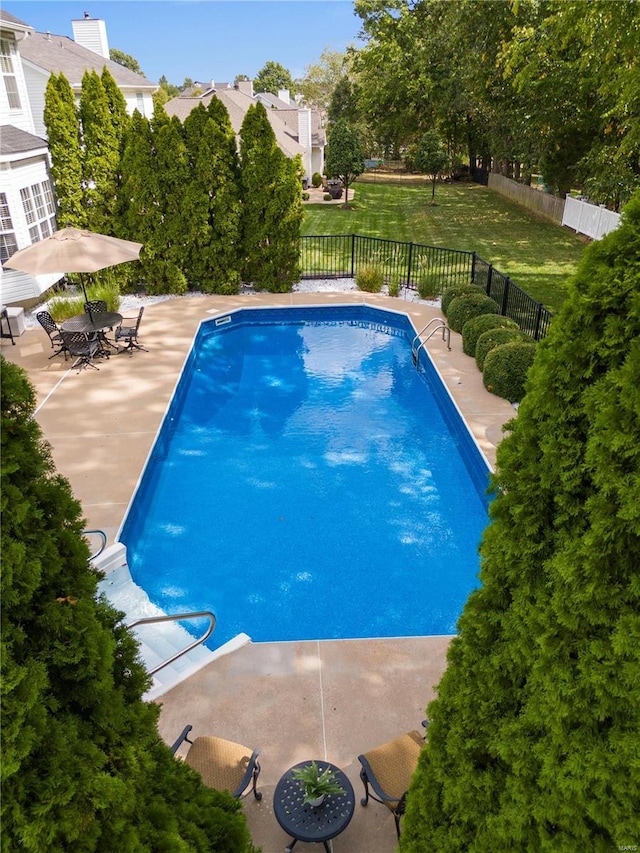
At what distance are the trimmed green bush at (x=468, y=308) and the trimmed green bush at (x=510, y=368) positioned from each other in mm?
2491

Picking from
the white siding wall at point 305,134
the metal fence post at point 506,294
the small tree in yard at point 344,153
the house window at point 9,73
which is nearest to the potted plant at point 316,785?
the metal fence post at point 506,294

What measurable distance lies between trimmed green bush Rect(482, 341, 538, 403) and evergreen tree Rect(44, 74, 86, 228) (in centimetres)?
1169

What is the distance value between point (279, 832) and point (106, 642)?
2.67 meters

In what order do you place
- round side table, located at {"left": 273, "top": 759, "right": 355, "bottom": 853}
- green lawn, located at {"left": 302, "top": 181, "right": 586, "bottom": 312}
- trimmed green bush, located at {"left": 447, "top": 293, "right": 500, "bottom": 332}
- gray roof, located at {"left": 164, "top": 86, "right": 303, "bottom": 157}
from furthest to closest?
gray roof, located at {"left": 164, "top": 86, "right": 303, "bottom": 157}, green lawn, located at {"left": 302, "top": 181, "right": 586, "bottom": 312}, trimmed green bush, located at {"left": 447, "top": 293, "right": 500, "bottom": 332}, round side table, located at {"left": 273, "top": 759, "right": 355, "bottom": 853}

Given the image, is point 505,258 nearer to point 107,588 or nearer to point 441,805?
point 107,588

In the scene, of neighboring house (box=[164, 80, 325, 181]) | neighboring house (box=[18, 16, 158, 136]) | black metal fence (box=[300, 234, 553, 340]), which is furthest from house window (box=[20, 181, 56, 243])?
neighboring house (box=[164, 80, 325, 181])

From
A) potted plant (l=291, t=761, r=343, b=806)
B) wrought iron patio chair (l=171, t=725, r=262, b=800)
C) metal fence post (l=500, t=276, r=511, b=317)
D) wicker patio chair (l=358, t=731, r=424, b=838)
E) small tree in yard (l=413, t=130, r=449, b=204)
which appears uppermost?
small tree in yard (l=413, t=130, r=449, b=204)

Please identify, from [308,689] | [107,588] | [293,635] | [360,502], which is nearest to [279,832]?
[308,689]

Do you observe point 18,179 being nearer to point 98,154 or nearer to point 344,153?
point 98,154

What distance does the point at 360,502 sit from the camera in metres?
8.73

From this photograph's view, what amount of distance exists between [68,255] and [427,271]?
1132cm

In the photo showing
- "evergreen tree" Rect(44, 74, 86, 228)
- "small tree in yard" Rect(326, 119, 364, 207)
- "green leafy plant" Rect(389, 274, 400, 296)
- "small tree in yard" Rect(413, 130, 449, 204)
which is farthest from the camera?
"small tree in yard" Rect(413, 130, 449, 204)

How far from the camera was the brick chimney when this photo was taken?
2973cm

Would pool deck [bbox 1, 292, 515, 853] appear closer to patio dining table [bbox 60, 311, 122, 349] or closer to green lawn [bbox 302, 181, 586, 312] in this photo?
patio dining table [bbox 60, 311, 122, 349]
